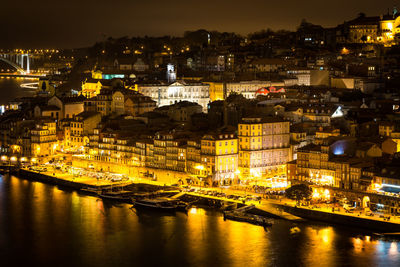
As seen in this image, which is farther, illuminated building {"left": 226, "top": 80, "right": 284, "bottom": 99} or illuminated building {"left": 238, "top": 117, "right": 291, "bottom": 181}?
illuminated building {"left": 226, "top": 80, "right": 284, "bottom": 99}

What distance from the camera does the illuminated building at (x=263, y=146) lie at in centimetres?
2278

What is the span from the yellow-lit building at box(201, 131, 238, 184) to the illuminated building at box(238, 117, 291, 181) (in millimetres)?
364

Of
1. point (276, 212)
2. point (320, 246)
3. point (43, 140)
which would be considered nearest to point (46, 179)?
point (43, 140)

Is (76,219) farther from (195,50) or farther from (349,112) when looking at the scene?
(195,50)

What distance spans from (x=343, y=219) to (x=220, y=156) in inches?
184

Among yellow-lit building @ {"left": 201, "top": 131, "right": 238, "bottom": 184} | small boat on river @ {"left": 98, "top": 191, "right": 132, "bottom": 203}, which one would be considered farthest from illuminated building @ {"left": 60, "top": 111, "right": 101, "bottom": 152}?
yellow-lit building @ {"left": 201, "top": 131, "right": 238, "bottom": 184}

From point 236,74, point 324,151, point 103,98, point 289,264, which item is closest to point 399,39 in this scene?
point 236,74

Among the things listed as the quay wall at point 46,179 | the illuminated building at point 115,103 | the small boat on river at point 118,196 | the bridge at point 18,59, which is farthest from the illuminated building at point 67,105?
the bridge at point 18,59

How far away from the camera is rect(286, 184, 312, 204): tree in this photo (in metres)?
19.9

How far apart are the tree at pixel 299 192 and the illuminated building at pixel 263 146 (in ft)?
8.27

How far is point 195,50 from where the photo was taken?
41.7 m

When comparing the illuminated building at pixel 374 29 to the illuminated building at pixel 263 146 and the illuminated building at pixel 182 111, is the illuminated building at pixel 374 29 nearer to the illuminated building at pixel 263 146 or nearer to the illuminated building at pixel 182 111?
the illuminated building at pixel 182 111

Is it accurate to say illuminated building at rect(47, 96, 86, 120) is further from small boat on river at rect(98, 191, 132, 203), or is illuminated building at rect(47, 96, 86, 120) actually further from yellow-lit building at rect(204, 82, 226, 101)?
small boat on river at rect(98, 191, 132, 203)

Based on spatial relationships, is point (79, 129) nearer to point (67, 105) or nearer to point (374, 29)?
point (67, 105)
